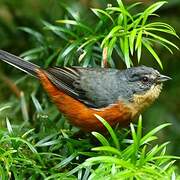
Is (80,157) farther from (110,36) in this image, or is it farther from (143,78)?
(143,78)

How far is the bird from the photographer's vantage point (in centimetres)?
393

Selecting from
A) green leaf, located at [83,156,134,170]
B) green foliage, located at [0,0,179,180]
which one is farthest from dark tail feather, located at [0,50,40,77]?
green leaf, located at [83,156,134,170]

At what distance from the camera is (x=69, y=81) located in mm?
4117

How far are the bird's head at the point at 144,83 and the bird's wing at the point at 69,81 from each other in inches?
11.3

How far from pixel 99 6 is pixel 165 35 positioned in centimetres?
59

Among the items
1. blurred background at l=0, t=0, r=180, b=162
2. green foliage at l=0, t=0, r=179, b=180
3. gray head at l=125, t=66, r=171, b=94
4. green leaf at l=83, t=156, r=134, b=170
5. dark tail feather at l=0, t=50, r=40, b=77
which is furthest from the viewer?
blurred background at l=0, t=0, r=180, b=162

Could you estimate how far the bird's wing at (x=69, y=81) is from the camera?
4023mm

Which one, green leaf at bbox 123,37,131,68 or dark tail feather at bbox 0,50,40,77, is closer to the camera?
green leaf at bbox 123,37,131,68

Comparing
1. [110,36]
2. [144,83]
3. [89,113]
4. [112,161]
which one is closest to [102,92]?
[89,113]

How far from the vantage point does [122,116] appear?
3.93 metres

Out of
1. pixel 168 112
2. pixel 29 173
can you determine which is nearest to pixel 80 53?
pixel 29 173

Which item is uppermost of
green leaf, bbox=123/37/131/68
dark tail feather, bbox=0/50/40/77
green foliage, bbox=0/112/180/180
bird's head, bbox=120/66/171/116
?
green leaf, bbox=123/37/131/68

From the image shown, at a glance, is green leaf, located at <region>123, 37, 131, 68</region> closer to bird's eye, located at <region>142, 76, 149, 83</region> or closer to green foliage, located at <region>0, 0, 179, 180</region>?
green foliage, located at <region>0, 0, 179, 180</region>

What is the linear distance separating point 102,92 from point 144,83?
0.91 ft
